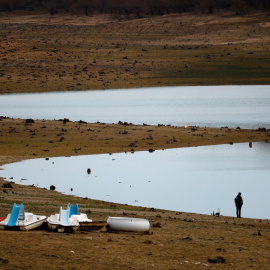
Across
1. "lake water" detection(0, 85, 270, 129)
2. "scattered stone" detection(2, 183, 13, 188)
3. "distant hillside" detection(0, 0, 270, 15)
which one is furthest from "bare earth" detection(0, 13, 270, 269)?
"distant hillside" detection(0, 0, 270, 15)

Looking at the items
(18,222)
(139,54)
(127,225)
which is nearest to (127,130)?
(127,225)

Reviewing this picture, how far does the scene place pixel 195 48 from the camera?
92.2 meters

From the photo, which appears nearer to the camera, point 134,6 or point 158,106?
point 158,106

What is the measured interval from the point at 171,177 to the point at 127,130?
48.8 ft

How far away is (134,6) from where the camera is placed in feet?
509

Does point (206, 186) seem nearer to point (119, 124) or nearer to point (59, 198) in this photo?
point (59, 198)

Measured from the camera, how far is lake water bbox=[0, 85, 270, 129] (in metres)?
52.2

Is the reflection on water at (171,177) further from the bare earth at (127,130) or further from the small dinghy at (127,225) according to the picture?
the small dinghy at (127,225)

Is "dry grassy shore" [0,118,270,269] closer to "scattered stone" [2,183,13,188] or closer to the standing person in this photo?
"scattered stone" [2,183,13,188]

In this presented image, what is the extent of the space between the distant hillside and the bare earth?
8543 millimetres

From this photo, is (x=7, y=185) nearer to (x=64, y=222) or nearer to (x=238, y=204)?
(x=238, y=204)

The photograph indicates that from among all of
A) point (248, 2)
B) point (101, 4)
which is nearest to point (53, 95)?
point (248, 2)

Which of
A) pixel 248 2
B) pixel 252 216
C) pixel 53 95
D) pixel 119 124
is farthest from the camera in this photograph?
pixel 248 2

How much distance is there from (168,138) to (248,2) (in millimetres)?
101919
